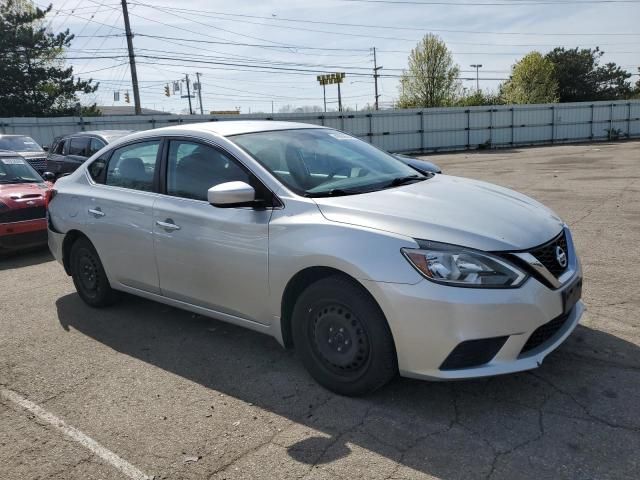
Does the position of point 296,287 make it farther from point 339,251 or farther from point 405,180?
point 405,180

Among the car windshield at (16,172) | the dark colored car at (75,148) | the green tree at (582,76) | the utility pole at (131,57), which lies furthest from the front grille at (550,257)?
the green tree at (582,76)

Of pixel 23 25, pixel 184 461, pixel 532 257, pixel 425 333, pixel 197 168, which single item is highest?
pixel 23 25

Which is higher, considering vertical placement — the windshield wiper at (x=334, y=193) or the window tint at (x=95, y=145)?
the window tint at (x=95, y=145)

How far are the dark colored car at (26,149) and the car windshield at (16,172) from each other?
15.8ft

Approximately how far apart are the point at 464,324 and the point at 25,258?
724 centimetres

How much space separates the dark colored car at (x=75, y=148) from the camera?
12.4 meters

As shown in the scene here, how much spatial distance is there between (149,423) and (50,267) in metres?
4.93

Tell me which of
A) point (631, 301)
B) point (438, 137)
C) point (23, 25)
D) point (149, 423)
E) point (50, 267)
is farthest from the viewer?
point (23, 25)

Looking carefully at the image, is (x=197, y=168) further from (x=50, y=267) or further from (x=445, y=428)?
(x=50, y=267)

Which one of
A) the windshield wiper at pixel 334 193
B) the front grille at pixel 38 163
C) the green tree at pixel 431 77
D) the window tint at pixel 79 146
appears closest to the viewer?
the windshield wiper at pixel 334 193

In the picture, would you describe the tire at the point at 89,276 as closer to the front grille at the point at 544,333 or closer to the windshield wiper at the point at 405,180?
the windshield wiper at the point at 405,180

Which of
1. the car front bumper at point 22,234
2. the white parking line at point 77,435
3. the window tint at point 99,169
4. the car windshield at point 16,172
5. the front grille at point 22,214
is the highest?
the window tint at point 99,169

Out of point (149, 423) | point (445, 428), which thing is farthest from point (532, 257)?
point (149, 423)

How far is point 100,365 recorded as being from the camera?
4195mm
